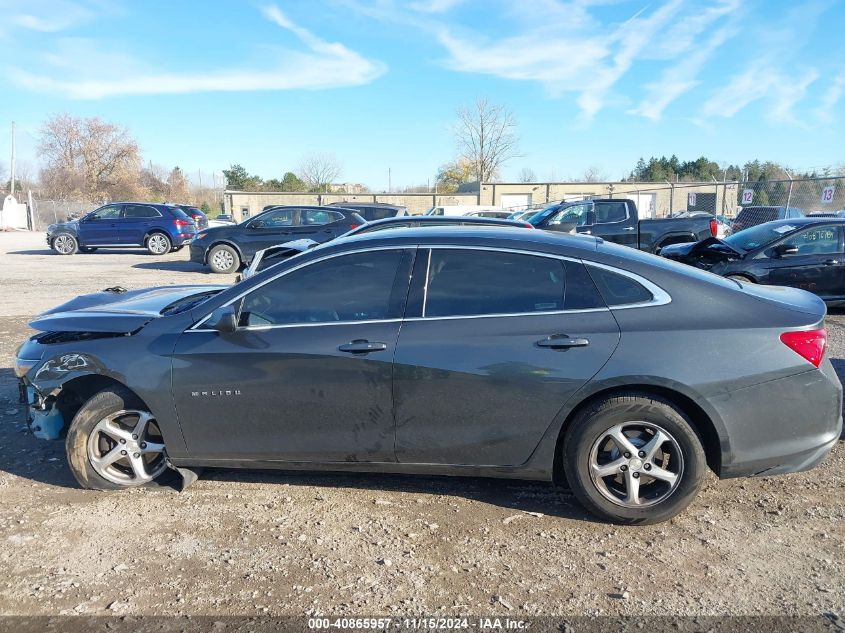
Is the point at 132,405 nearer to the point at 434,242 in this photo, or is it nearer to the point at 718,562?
the point at 434,242

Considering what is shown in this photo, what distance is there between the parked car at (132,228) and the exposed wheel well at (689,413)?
1828 cm

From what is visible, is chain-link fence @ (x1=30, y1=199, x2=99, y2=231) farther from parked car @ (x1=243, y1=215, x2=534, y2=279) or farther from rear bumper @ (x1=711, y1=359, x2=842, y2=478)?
rear bumper @ (x1=711, y1=359, x2=842, y2=478)

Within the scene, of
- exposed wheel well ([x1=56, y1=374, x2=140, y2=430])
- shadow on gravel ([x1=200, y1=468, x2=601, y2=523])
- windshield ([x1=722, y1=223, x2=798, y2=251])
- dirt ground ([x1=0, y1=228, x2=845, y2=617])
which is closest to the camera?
dirt ground ([x1=0, y1=228, x2=845, y2=617])

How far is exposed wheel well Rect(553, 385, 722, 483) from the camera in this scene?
134 inches

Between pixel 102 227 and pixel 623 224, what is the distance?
1541 cm

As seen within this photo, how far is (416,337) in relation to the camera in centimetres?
350

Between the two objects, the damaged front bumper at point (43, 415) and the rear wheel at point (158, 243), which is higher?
the rear wheel at point (158, 243)

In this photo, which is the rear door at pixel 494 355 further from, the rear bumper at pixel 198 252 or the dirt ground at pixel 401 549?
the rear bumper at pixel 198 252

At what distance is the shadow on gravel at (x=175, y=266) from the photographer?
15671 mm

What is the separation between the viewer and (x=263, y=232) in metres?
15.0

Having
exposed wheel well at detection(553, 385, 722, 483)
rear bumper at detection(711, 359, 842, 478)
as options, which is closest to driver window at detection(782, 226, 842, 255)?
rear bumper at detection(711, 359, 842, 478)

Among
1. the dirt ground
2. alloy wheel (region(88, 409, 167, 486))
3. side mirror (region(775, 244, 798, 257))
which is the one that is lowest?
the dirt ground

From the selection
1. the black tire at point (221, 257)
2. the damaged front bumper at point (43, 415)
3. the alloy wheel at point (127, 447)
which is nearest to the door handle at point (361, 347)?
the alloy wheel at point (127, 447)

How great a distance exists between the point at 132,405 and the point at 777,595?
3.62m
